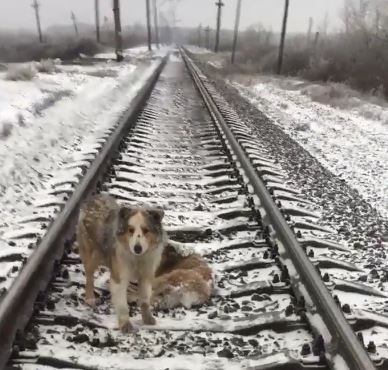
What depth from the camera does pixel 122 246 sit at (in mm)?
3553

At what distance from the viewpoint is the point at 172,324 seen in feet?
12.3

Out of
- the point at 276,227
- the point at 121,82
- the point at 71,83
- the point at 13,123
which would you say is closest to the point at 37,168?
the point at 13,123

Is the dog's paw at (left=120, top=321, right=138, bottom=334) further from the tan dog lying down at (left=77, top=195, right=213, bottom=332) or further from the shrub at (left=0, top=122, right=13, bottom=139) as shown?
the shrub at (left=0, top=122, right=13, bottom=139)

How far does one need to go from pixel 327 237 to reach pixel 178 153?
152 inches

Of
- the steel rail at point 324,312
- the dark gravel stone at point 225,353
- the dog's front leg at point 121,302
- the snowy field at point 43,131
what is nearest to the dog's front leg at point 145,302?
the dog's front leg at point 121,302

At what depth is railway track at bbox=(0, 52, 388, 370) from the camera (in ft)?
10.9

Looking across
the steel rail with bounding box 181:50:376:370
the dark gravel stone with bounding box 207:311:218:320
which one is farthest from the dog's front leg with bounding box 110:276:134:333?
the steel rail with bounding box 181:50:376:370

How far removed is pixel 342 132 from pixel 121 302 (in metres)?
11.4

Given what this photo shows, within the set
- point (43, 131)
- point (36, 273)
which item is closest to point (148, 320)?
point (36, 273)

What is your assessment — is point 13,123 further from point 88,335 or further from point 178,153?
point 88,335

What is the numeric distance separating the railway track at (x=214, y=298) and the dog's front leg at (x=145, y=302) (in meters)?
0.07

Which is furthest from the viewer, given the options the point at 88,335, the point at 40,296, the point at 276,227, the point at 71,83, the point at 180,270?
the point at 71,83

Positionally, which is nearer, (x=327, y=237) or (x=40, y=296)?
(x=40, y=296)

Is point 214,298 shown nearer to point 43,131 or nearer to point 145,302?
point 145,302
